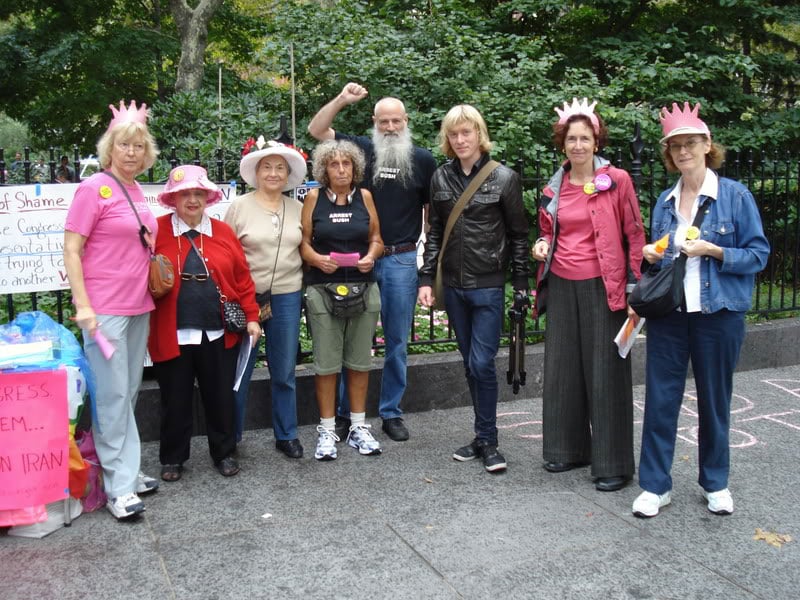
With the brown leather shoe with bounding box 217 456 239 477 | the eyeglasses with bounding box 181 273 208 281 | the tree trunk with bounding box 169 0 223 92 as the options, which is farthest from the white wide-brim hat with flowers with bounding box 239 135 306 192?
the tree trunk with bounding box 169 0 223 92

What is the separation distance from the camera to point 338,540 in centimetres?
390

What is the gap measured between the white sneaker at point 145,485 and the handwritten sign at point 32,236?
1377mm

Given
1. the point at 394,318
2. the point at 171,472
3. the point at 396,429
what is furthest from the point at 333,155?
the point at 171,472

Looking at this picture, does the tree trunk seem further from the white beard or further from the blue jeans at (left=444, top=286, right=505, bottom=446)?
the blue jeans at (left=444, top=286, right=505, bottom=446)

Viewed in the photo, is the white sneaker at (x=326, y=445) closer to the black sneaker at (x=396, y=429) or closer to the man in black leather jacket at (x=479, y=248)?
the black sneaker at (x=396, y=429)

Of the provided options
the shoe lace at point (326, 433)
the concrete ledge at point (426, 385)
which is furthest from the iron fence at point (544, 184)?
the shoe lace at point (326, 433)

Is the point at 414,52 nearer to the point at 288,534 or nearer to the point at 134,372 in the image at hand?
the point at 134,372

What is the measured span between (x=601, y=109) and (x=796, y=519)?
16.4 feet

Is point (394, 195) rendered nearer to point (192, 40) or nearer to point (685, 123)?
point (685, 123)

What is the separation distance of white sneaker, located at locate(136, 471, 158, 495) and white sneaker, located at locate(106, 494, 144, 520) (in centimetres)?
28

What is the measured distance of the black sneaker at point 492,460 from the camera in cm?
482

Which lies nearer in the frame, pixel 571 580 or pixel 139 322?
pixel 571 580

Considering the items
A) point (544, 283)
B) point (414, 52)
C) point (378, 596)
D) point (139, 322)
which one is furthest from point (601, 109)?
point (378, 596)

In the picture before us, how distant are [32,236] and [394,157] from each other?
2278 mm
